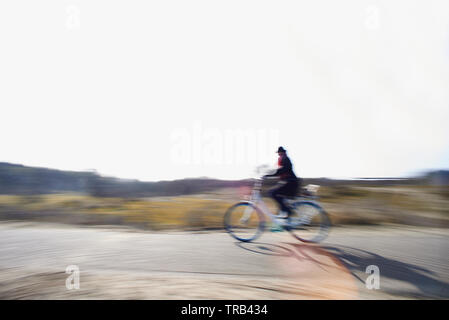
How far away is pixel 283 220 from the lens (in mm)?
5238

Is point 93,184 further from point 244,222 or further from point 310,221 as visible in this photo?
point 310,221

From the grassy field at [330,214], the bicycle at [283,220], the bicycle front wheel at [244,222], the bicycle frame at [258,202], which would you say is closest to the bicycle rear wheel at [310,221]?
the bicycle at [283,220]

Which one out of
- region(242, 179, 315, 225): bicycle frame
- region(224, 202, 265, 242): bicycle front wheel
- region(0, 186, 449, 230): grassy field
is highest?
region(242, 179, 315, 225): bicycle frame

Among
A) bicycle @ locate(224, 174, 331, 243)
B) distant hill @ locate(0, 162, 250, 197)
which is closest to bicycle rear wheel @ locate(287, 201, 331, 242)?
bicycle @ locate(224, 174, 331, 243)

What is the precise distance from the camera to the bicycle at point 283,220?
16.7 ft

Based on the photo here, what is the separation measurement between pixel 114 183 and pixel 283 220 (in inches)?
791

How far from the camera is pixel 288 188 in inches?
207

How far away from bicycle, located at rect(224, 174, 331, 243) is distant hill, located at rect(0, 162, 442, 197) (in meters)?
0.53

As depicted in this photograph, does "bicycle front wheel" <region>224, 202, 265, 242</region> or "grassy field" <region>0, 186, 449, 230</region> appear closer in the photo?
"bicycle front wheel" <region>224, 202, 265, 242</region>

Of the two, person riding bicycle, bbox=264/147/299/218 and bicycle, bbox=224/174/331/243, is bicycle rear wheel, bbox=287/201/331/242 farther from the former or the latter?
person riding bicycle, bbox=264/147/299/218

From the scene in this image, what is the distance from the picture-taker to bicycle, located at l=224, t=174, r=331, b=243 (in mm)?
5082

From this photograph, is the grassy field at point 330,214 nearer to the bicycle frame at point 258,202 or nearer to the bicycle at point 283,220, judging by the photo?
the bicycle frame at point 258,202
